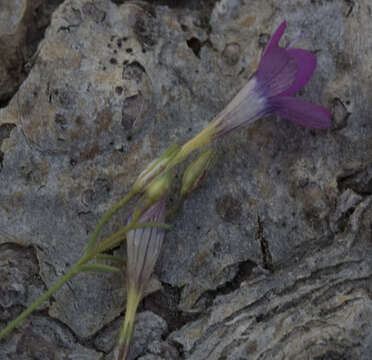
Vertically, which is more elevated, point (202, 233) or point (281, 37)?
point (281, 37)

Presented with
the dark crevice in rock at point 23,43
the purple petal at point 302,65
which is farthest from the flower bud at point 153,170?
the dark crevice in rock at point 23,43

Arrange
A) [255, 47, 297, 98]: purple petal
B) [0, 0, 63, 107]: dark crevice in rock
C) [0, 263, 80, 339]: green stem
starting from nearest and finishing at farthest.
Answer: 1. [0, 263, 80, 339]: green stem
2. [255, 47, 297, 98]: purple petal
3. [0, 0, 63, 107]: dark crevice in rock

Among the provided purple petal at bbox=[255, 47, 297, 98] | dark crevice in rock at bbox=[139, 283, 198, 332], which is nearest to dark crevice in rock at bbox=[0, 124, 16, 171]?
dark crevice in rock at bbox=[139, 283, 198, 332]

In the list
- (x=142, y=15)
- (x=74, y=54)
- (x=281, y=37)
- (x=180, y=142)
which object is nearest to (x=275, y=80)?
(x=281, y=37)

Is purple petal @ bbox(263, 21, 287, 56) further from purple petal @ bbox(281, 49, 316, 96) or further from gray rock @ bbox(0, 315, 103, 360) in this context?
gray rock @ bbox(0, 315, 103, 360)

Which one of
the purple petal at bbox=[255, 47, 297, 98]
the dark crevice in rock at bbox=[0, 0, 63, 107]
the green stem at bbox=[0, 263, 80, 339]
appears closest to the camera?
the green stem at bbox=[0, 263, 80, 339]

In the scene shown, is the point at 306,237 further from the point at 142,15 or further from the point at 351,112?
the point at 142,15

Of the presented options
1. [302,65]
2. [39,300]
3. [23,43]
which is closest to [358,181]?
[302,65]
